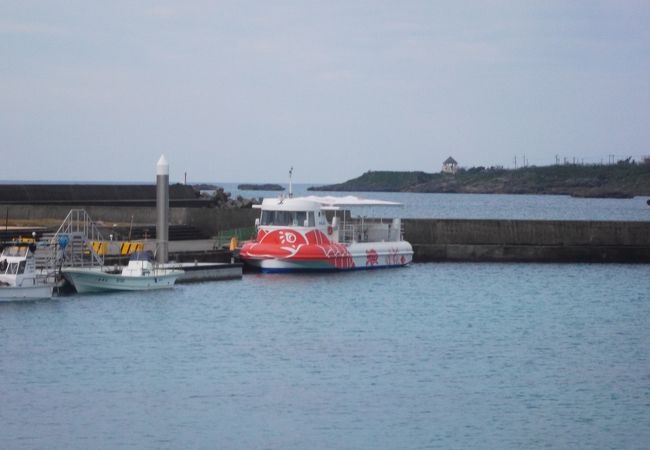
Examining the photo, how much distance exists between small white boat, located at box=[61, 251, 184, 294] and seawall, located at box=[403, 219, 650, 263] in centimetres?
1835

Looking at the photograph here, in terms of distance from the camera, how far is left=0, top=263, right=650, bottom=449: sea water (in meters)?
22.6

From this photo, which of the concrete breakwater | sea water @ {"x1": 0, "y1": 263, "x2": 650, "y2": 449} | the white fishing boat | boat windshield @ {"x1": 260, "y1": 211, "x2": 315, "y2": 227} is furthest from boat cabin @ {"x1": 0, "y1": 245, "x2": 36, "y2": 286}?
the concrete breakwater

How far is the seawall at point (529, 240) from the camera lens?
54281 mm

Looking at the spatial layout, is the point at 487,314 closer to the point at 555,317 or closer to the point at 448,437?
the point at 555,317

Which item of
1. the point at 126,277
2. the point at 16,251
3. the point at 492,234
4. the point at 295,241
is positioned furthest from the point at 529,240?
the point at 16,251

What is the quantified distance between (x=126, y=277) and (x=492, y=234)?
21.7 m

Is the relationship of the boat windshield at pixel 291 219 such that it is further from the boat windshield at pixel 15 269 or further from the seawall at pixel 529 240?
the boat windshield at pixel 15 269

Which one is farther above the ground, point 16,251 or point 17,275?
point 16,251

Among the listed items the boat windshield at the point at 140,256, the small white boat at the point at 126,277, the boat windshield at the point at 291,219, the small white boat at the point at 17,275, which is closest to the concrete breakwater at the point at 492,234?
the boat windshield at the point at 291,219

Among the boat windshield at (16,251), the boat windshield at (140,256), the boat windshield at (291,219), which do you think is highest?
the boat windshield at (291,219)

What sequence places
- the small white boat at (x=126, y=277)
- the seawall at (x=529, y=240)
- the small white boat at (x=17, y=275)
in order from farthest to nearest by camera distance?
the seawall at (x=529, y=240), the small white boat at (x=126, y=277), the small white boat at (x=17, y=275)

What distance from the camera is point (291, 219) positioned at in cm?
4628

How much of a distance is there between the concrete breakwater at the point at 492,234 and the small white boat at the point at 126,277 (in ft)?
48.4

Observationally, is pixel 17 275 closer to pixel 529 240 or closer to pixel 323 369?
pixel 323 369
